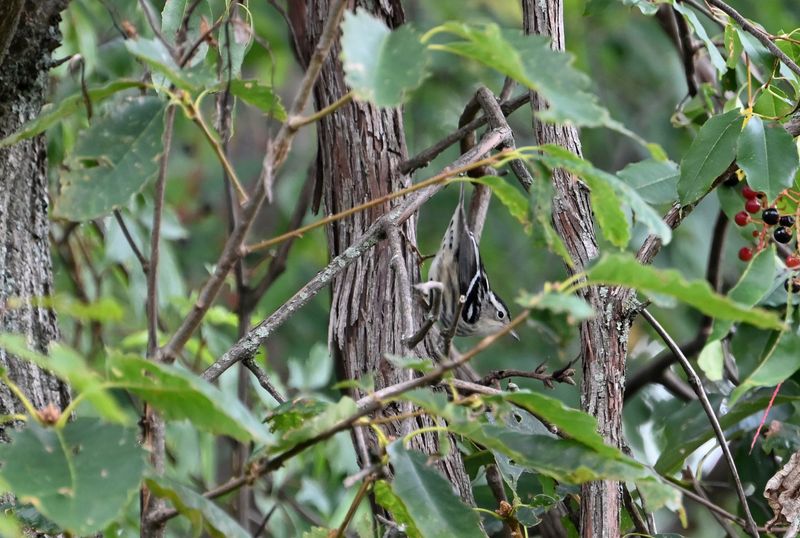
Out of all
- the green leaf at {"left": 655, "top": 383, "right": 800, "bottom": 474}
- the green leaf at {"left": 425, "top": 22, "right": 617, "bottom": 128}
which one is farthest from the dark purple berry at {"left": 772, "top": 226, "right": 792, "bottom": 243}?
the green leaf at {"left": 425, "top": 22, "right": 617, "bottom": 128}

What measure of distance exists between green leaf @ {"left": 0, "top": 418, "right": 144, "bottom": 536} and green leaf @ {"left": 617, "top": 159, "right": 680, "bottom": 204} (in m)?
1.27

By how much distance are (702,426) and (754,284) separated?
115 centimetres

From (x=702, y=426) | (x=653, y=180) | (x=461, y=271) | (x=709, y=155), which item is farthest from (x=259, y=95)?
(x=702, y=426)

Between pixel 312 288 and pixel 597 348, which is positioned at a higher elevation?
pixel 312 288

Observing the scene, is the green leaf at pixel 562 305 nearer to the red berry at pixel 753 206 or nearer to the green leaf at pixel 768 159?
the green leaf at pixel 768 159

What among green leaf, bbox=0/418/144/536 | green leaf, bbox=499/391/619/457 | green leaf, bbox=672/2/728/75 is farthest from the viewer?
green leaf, bbox=672/2/728/75

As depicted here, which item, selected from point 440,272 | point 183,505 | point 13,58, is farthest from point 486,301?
point 183,505

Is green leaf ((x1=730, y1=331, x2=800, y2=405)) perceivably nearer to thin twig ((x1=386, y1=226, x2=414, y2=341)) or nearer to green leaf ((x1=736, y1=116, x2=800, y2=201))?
green leaf ((x1=736, y1=116, x2=800, y2=201))

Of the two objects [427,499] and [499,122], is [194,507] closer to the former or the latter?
[427,499]

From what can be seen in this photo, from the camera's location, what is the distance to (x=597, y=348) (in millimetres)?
1764

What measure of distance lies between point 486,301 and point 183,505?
77.5 inches

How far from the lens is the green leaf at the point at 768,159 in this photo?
66.6 inches

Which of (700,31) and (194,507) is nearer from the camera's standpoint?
(194,507)

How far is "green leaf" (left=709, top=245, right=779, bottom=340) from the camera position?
56.6 inches
